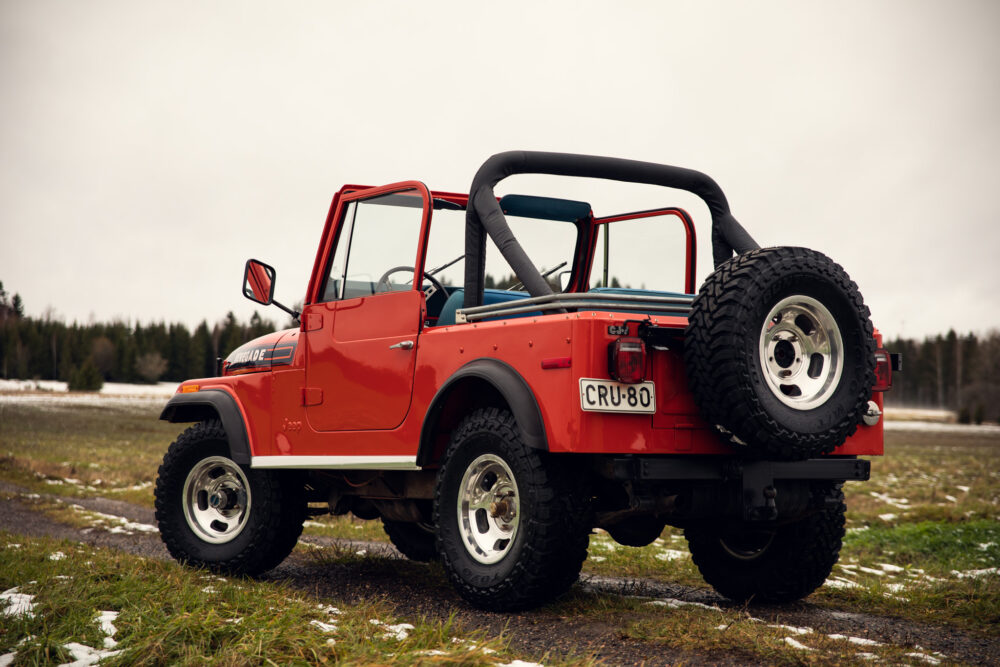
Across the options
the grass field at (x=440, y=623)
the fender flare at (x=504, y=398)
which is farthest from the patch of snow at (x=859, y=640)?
the fender flare at (x=504, y=398)

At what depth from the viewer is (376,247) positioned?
5816 mm

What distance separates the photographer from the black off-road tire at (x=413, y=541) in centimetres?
711

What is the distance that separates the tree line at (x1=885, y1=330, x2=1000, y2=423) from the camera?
287ft

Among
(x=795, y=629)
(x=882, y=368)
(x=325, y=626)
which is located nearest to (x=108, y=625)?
(x=325, y=626)

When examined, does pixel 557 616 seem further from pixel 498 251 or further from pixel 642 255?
pixel 642 255

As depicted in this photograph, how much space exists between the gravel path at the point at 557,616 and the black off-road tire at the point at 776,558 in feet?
0.46

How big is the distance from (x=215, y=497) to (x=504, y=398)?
305 cm

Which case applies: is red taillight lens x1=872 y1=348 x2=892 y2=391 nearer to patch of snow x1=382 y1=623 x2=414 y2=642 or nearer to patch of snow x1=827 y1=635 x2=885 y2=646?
patch of snow x1=827 y1=635 x2=885 y2=646

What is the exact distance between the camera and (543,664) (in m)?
3.29

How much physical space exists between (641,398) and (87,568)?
326cm

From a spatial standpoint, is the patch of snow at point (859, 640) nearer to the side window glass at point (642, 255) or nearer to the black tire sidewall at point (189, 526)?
the side window glass at point (642, 255)

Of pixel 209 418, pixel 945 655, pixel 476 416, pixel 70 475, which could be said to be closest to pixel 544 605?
pixel 476 416

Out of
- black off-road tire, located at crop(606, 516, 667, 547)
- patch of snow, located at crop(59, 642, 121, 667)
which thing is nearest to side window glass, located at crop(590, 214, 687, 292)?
black off-road tire, located at crop(606, 516, 667, 547)

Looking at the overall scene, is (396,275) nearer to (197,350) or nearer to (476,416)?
(476,416)
